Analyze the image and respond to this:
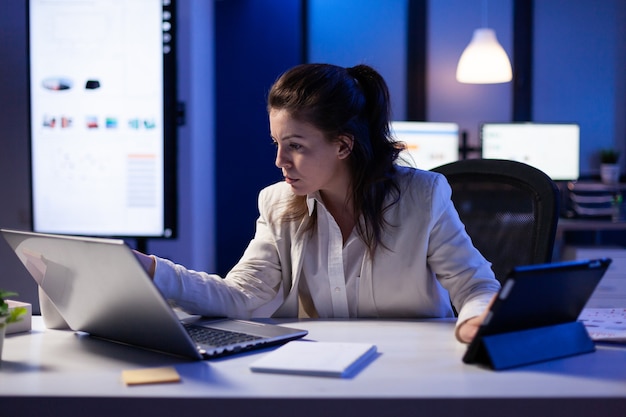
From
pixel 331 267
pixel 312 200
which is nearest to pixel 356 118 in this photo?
pixel 312 200

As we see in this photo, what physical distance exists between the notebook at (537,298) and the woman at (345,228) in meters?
0.38

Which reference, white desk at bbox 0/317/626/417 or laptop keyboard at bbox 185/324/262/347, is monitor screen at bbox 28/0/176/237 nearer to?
laptop keyboard at bbox 185/324/262/347

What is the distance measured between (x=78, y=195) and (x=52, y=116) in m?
0.30

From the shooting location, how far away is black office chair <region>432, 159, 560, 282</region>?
1.74 meters

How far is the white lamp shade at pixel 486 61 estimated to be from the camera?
4.37 meters

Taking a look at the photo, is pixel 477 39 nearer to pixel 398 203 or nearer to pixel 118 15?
pixel 118 15

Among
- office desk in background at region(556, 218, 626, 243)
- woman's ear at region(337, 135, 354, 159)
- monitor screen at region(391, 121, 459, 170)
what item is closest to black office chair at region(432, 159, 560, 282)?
woman's ear at region(337, 135, 354, 159)

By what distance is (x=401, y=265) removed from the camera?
63.0 inches

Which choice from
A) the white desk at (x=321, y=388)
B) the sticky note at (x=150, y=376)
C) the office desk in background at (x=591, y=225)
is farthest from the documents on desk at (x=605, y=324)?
the office desk in background at (x=591, y=225)

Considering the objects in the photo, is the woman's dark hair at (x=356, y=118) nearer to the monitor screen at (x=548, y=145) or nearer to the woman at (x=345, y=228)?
the woman at (x=345, y=228)

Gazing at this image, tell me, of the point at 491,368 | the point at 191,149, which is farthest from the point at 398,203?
the point at 191,149

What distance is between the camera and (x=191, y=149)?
3.43 metres

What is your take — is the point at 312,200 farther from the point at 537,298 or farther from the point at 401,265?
the point at 537,298

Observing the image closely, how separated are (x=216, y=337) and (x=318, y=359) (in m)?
0.25
